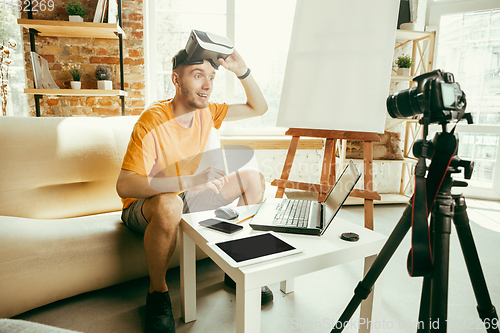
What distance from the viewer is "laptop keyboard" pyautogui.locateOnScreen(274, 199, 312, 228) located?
1.01 m

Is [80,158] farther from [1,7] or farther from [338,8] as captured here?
[1,7]

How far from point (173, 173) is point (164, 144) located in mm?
141

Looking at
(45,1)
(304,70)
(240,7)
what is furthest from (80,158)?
(240,7)

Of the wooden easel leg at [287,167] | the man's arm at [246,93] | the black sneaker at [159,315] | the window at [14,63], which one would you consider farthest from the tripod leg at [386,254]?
the window at [14,63]

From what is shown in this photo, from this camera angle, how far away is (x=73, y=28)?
2271 millimetres

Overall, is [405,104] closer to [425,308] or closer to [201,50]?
[425,308]

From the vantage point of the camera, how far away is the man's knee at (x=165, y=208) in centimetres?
111

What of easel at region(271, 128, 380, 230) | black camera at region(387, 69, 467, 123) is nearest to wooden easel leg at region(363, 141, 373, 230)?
easel at region(271, 128, 380, 230)

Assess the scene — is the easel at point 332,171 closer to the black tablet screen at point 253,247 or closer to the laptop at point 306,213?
the laptop at point 306,213

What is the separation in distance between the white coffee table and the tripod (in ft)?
0.35

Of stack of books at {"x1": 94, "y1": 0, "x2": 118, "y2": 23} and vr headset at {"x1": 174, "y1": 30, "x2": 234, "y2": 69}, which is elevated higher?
stack of books at {"x1": 94, "y1": 0, "x2": 118, "y2": 23}

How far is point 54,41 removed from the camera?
2465 mm

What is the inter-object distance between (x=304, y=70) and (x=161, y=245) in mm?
1137

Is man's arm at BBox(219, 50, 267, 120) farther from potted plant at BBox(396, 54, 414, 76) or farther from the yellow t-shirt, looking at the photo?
potted plant at BBox(396, 54, 414, 76)
